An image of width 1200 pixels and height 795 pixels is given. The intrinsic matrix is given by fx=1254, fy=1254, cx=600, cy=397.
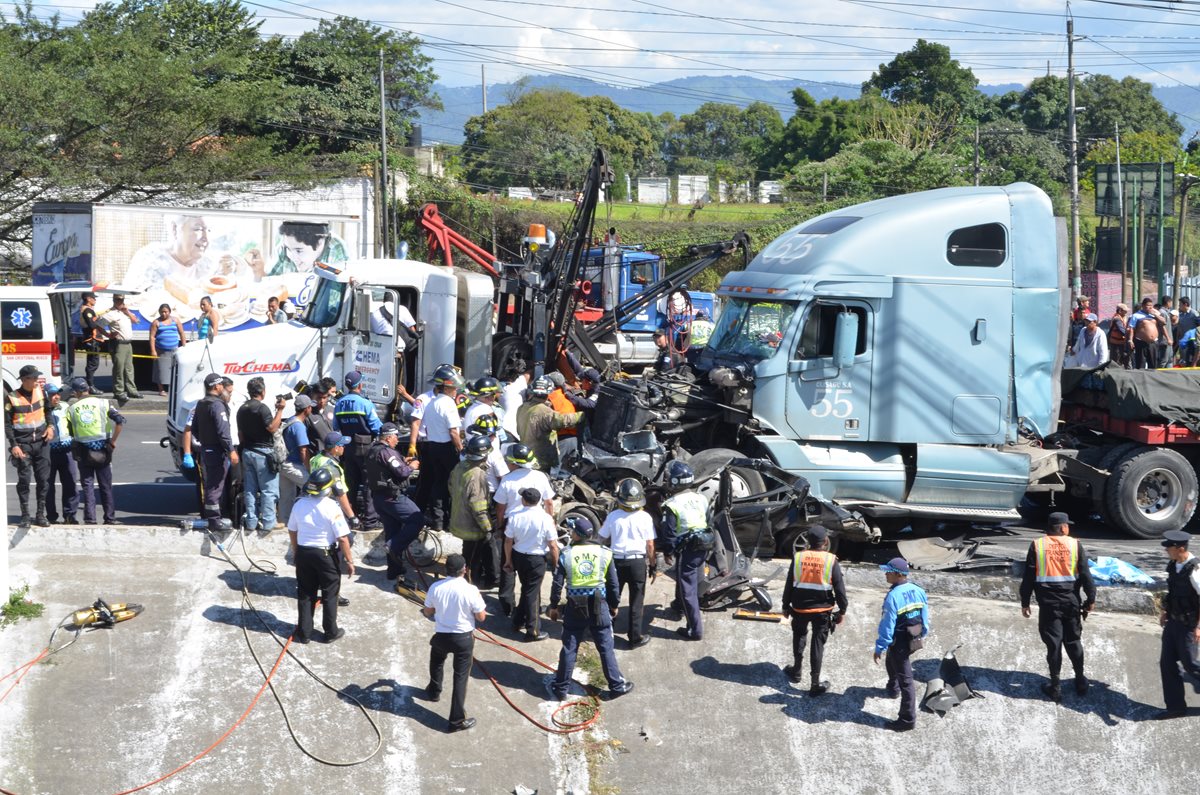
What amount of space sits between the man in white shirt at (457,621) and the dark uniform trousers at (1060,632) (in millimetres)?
4364

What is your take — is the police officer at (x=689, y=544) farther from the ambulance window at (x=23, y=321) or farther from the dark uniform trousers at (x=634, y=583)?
the ambulance window at (x=23, y=321)

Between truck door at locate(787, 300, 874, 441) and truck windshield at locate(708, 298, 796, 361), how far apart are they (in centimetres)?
26

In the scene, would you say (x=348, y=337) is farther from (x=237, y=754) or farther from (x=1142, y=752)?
(x=1142, y=752)

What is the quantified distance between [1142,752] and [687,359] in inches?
263

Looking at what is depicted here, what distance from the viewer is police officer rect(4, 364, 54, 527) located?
12.0 m

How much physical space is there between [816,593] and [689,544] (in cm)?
123

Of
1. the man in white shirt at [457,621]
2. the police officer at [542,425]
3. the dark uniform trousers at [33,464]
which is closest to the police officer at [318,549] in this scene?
the man in white shirt at [457,621]

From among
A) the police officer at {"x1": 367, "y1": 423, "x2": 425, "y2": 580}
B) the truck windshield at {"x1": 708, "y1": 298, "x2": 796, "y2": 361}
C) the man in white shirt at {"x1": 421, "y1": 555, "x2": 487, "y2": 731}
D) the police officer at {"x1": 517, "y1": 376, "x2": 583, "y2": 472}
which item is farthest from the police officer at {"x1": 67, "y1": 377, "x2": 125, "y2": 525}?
the truck windshield at {"x1": 708, "y1": 298, "x2": 796, "y2": 361}

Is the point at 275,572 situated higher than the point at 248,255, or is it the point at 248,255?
the point at 248,255

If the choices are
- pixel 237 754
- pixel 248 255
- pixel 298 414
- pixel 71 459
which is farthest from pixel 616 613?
pixel 248 255

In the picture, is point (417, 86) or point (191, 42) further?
point (417, 86)

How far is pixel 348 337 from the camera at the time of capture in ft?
48.0

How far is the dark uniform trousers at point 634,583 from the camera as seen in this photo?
10117mm

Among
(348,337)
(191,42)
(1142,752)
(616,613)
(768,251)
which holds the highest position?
(191,42)
